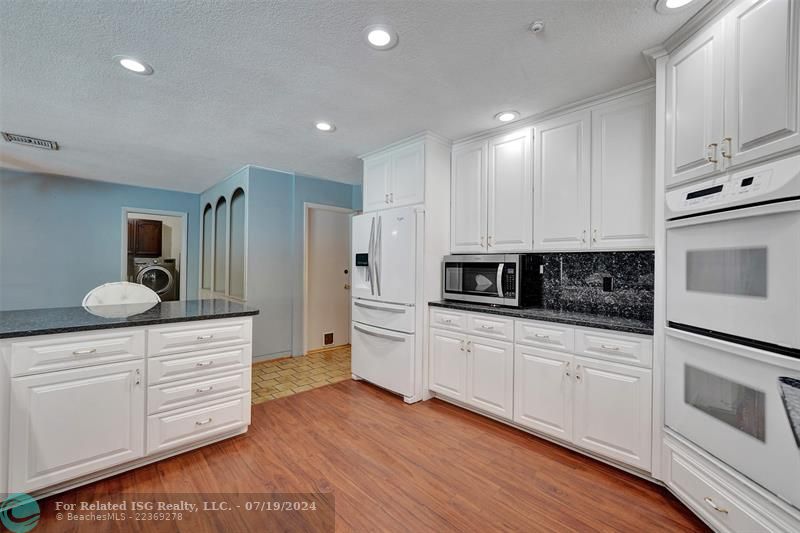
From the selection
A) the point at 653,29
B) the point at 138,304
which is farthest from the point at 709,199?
the point at 138,304

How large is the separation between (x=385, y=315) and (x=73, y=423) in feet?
7.34

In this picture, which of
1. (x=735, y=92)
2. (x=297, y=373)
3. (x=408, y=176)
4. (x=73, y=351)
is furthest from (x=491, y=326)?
(x=73, y=351)

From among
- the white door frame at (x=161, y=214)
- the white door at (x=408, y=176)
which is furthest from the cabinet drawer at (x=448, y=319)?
the white door frame at (x=161, y=214)

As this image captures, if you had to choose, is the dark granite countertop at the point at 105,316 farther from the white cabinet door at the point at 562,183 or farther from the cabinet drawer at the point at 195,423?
the white cabinet door at the point at 562,183

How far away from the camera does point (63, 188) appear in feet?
16.2

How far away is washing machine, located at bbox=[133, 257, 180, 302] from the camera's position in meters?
5.79

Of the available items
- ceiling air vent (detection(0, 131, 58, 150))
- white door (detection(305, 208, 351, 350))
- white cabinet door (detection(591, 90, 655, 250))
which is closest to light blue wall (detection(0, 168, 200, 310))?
ceiling air vent (detection(0, 131, 58, 150))

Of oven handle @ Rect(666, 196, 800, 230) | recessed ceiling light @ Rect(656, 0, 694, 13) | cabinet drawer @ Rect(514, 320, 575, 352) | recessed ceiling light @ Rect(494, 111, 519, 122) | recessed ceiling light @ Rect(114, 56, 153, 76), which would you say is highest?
recessed ceiling light @ Rect(656, 0, 694, 13)

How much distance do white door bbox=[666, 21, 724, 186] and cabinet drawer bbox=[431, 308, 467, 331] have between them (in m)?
1.67

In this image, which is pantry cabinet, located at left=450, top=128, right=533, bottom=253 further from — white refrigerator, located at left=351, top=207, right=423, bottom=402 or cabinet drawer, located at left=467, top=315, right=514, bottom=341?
cabinet drawer, located at left=467, top=315, right=514, bottom=341

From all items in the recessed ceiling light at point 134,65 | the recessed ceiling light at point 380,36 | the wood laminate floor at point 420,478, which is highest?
the recessed ceiling light at point 380,36

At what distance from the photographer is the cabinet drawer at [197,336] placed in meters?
2.07

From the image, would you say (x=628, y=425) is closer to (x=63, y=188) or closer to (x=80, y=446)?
(x=80, y=446)

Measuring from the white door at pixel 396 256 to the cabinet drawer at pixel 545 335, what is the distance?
0.99 metres
